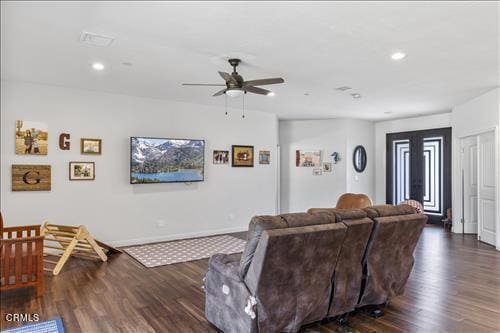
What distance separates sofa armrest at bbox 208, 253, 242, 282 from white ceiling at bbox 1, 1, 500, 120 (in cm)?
213

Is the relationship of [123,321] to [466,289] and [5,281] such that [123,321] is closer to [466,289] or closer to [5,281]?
[5,281]

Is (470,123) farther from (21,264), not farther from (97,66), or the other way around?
(21,264)

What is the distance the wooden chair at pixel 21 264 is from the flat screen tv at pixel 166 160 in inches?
97.0

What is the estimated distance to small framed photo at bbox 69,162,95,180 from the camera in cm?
564

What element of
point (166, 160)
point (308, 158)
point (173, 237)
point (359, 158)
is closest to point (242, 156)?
point (166, 160)

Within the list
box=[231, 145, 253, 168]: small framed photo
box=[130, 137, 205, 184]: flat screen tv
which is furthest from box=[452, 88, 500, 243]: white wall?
box=[130, 137, 205, 184]: flat screen tv

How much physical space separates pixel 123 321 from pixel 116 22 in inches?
108

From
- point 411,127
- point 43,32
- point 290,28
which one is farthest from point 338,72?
point 411,127

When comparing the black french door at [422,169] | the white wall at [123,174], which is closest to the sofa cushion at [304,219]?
the white wall at [123,174]

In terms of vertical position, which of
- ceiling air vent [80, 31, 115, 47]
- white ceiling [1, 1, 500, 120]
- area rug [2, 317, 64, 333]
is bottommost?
area rug [2, 317, 64, 333]

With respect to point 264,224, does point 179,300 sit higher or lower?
lower

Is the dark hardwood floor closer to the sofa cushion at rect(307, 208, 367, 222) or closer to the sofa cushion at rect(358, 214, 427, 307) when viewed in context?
the sofa cushion at rect(358, 214, 427, 307)

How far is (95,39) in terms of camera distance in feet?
11.7

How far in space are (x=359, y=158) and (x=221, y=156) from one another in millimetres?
4207
